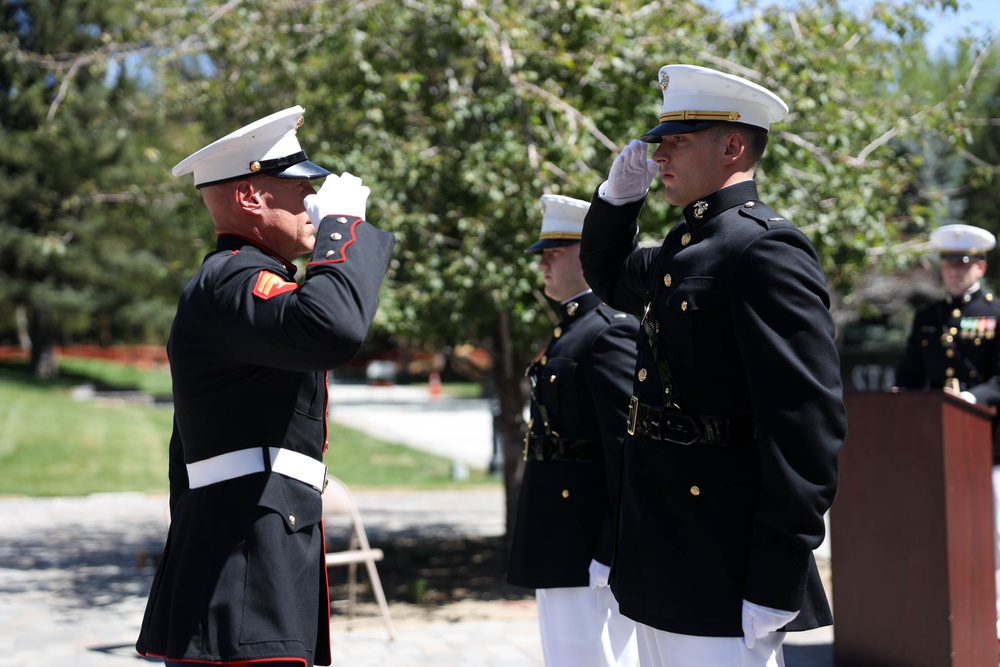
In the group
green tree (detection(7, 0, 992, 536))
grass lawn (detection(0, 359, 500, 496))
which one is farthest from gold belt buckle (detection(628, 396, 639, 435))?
grass lawn (detection(0, 359, 500, 496))

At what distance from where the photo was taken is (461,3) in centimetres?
687

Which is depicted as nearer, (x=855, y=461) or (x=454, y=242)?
(x=855, y=461)

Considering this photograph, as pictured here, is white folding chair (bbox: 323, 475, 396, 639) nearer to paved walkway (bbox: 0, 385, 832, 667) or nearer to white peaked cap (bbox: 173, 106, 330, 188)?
paved walkway (bbox: 0, 385, 832, 667)

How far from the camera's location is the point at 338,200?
8.68 feet

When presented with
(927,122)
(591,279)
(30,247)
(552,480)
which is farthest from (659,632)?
(30,247)

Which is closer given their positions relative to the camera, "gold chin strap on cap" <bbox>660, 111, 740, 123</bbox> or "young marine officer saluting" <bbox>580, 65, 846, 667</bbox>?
"young marine officer saluting" <bbox>580, 65, 846, 667</bbox>

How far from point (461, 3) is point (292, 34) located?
1.48 m

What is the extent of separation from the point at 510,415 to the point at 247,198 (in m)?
6.21

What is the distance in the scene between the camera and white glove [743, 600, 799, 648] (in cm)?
254

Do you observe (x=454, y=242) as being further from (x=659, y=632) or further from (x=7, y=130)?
(x=7, y=130)

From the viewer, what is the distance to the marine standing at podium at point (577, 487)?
4.03 m

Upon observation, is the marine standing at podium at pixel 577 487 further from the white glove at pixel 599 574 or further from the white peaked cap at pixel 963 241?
the white peaked cap at pixel 963 241

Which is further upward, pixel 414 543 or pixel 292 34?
pixel 292 34

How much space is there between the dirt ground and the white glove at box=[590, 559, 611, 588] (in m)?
3.60
